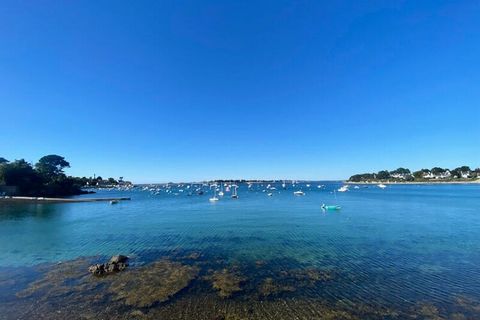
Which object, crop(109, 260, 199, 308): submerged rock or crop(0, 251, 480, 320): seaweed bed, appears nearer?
crop(0, 251, 480, 320): seaweed bed

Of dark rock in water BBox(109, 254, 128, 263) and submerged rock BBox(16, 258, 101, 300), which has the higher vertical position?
dark rock in water BBox(109, 254, 128, 263)

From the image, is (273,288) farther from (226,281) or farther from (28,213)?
(28,213)

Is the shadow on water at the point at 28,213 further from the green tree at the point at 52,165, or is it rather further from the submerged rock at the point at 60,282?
the green tree at the point at 52,165

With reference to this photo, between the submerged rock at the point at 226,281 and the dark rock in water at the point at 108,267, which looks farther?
the dark rock in water at the point at 108,267

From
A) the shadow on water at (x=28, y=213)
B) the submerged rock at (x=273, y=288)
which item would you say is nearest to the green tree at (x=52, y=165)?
the shadow on water at (x=28, y=213)

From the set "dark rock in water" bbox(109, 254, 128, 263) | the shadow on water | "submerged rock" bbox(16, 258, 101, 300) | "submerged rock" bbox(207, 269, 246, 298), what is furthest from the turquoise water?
the shadow on water

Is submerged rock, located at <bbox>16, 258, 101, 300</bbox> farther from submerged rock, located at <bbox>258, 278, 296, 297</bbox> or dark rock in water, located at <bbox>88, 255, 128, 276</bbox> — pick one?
submerged rock, located at <bbox>258, 278, 296, 297</bbox>

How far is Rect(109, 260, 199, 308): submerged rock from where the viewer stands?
14.6 meters

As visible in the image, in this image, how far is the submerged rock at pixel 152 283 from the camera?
575 inches

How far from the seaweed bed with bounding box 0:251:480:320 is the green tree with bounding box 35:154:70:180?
126175 mm

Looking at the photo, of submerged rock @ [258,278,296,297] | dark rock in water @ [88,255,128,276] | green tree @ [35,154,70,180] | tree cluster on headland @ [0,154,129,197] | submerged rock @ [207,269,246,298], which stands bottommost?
submerged rock @ [258,278,296,297]

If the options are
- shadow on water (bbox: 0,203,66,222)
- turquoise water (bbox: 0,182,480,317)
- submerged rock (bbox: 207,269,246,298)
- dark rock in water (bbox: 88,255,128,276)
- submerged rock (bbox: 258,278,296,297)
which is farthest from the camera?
shadow on water (bbox: 0,203,66,222)

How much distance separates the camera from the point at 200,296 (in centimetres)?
1475

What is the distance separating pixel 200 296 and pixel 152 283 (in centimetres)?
380
